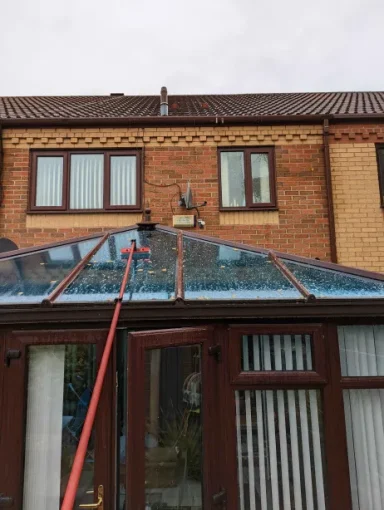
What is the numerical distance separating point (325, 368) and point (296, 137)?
6620 millimetres

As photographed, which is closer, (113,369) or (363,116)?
(113,369)

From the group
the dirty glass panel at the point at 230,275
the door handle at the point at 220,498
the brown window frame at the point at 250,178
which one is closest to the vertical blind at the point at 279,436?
the door handle at the point at 220,498

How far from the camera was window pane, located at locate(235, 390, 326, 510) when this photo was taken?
12.1 ft

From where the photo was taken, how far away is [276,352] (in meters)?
3.90

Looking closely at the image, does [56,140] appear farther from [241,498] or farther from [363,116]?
[241,498]

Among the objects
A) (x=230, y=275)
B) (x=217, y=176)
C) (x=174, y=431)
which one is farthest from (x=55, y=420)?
(x=217, y=176)

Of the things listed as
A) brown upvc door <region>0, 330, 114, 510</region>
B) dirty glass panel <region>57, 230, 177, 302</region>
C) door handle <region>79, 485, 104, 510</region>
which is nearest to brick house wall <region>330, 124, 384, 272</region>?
dirty glass panel <region>57, 230, 177, 302</region>

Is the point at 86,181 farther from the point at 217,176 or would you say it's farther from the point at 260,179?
the point at 260,179

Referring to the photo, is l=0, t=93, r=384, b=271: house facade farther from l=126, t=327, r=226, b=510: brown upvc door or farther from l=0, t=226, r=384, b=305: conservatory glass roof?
l=126, t=327, r=226, b=510: brown upvc door

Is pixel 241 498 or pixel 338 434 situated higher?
pixel 338 434

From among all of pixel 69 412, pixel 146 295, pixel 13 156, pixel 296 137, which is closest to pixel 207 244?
pixel 146 295

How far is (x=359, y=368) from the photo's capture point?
3.92 metres

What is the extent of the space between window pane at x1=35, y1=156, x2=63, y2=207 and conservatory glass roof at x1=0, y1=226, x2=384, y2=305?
362cm

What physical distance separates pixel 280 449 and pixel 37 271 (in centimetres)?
299
